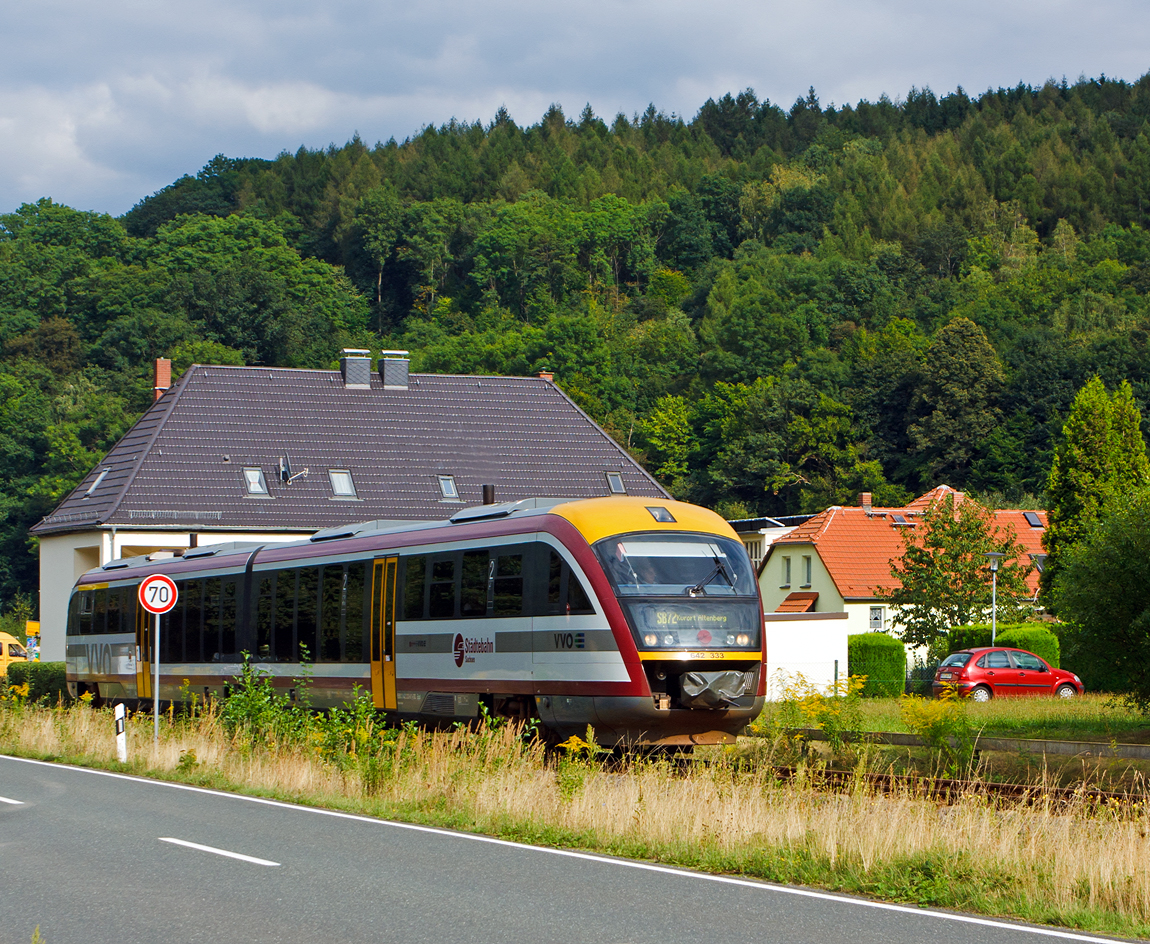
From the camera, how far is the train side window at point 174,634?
2788 cm

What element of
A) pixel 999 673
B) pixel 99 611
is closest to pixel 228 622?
pixel 99 611

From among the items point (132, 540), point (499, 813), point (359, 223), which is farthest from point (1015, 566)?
point (359, 223)

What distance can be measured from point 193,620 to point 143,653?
2823 mm

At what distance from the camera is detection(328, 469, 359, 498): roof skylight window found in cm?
4784

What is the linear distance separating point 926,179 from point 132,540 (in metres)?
117

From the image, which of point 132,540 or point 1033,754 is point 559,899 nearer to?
point 1033,754

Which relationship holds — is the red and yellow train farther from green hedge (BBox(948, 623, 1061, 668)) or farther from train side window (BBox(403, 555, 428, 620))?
green hedge (BBox(948, 623, 1061, 668))

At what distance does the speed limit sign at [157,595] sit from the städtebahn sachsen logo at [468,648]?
4.87 metres

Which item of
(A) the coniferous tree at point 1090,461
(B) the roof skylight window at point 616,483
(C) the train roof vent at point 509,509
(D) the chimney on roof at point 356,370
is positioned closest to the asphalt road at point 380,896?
(C) the train roof vent at point 509,509

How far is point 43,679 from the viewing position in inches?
1464

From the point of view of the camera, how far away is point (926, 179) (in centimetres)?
14762

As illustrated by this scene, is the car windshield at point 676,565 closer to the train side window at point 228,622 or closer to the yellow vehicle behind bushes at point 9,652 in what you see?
the train side window at point 228,622

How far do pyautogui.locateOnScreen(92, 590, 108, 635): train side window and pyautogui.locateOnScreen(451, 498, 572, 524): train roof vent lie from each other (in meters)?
13.5

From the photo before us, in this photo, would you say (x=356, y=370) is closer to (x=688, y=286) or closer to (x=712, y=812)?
(x=712, y=812)
